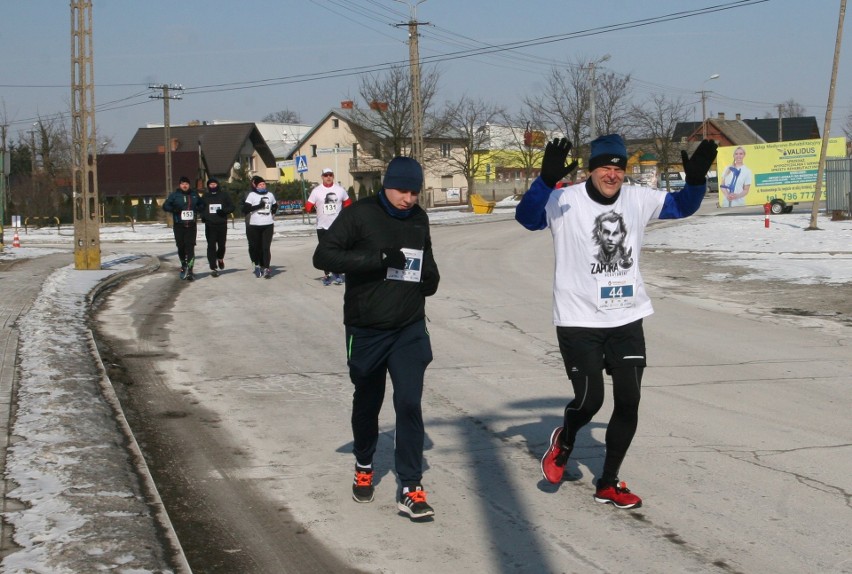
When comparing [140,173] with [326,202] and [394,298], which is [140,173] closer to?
[326,202]

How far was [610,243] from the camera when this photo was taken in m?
5.31

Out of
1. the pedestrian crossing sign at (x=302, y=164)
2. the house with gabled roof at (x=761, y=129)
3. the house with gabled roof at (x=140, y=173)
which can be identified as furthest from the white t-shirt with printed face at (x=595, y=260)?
the house with gabled roof at (x=761, y=129)

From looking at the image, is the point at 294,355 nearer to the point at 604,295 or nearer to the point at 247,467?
the point at 247,467

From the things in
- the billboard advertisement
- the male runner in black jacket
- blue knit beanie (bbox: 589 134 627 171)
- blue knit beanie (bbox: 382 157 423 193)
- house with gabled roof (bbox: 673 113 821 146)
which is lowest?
the male runner in black jacket

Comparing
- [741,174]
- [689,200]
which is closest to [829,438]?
[689,200]

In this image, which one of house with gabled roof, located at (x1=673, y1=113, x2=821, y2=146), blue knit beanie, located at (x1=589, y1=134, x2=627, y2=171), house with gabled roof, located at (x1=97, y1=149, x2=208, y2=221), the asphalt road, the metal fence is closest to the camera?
the asphalt road

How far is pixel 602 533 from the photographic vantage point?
4934 millimetres

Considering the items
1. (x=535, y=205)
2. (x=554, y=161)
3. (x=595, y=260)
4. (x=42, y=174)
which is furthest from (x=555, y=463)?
(x=42, y=174)

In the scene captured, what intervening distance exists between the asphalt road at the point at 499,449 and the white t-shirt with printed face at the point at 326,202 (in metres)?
4.03

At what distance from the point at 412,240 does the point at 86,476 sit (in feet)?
7.08

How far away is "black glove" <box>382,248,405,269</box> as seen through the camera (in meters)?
5.11

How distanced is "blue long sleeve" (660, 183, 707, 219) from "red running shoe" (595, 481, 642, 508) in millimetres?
1427

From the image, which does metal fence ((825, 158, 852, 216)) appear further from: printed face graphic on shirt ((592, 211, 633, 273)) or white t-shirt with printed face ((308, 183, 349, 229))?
printed face graphic on shirt ((592, 211, 633, 273))

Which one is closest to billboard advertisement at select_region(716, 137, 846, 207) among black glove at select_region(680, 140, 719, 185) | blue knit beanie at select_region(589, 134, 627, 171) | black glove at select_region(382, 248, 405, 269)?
black glove at select_region(680, 140, 719, 185)
